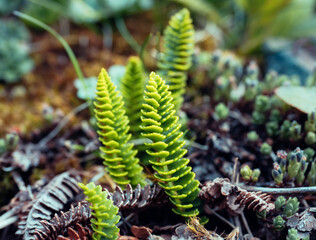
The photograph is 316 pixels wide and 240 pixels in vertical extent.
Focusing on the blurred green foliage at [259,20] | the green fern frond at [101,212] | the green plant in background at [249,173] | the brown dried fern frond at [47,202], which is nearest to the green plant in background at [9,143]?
the brown dried fern frond at [47,202]

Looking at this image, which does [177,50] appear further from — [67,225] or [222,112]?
[67,225]

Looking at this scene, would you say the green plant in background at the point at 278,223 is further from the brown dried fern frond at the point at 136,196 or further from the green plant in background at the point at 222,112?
the green plant in background at the point at 222,112

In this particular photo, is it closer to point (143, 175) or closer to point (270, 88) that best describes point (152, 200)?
point (143, 175)

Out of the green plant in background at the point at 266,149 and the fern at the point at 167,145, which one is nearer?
the fern at the point at 167,145

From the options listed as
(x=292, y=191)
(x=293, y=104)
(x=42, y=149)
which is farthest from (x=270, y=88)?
(x=42, y=149)

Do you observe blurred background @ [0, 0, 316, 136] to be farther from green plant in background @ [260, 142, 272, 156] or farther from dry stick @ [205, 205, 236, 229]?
dry stick @ [205, 205, 236, 229]

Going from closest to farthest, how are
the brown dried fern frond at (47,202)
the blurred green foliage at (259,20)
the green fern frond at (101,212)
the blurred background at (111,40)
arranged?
the green fern frond at (101,212)
the brown dried fern frond at (47,202)
the blurred background at (111,40)
the blurred green foliage at (259,20)
